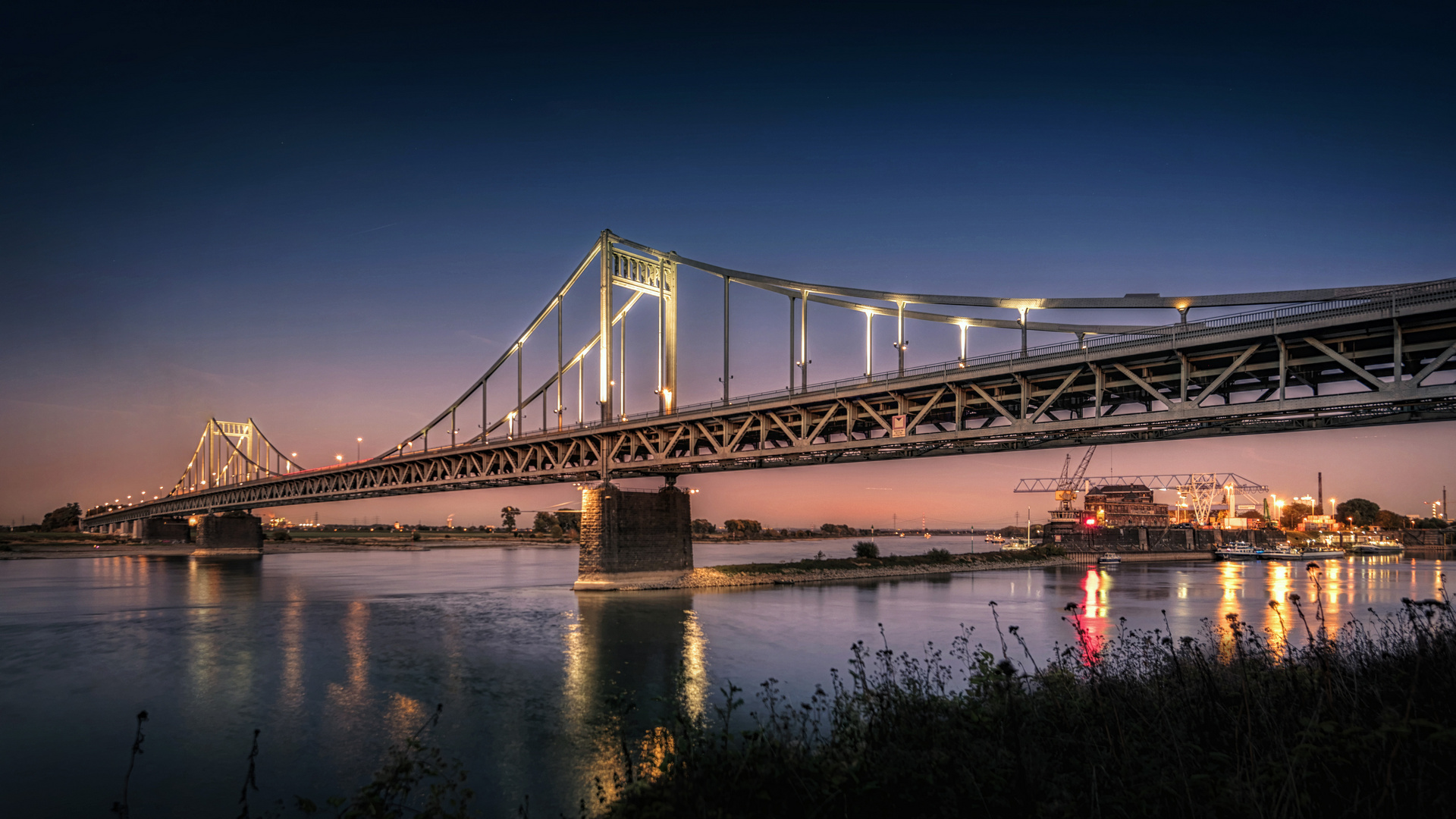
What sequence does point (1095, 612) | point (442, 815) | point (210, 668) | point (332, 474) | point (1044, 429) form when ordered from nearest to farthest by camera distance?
point (442, 815) → point (210, 668) → point (1044, 429) → point (1095, 612) → point (332, 474)

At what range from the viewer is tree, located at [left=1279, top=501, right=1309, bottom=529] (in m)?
180

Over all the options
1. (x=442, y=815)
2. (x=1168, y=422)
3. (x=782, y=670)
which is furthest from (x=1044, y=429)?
(x=442, y=815)

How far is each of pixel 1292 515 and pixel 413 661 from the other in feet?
739

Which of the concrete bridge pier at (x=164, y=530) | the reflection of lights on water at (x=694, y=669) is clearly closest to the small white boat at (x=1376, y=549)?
the reflection of lights on water at (x=694, y=669)

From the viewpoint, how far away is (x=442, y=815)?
6.41 metres

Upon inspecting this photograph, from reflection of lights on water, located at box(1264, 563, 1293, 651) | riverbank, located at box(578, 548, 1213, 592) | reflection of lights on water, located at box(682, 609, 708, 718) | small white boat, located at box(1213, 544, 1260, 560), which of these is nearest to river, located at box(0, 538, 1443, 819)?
reflection of lights on water, located at box(682, 609, 708, 718)

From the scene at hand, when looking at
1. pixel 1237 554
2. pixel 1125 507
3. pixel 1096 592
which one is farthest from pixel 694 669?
pixel 1125 507

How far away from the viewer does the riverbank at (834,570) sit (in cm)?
5072

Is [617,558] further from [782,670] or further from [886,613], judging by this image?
[782,670]

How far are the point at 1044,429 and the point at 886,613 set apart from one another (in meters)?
15.7

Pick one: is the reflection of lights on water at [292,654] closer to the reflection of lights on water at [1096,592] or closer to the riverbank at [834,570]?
the riverbank at [834,570]

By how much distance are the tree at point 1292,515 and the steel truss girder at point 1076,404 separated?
186 meters

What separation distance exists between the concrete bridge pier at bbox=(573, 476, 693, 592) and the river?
11.1 ft

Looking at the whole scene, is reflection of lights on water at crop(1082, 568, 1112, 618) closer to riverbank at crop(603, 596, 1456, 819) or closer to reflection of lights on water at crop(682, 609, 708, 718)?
reflection of lights on water at crop(682, 609, 708, 718)
